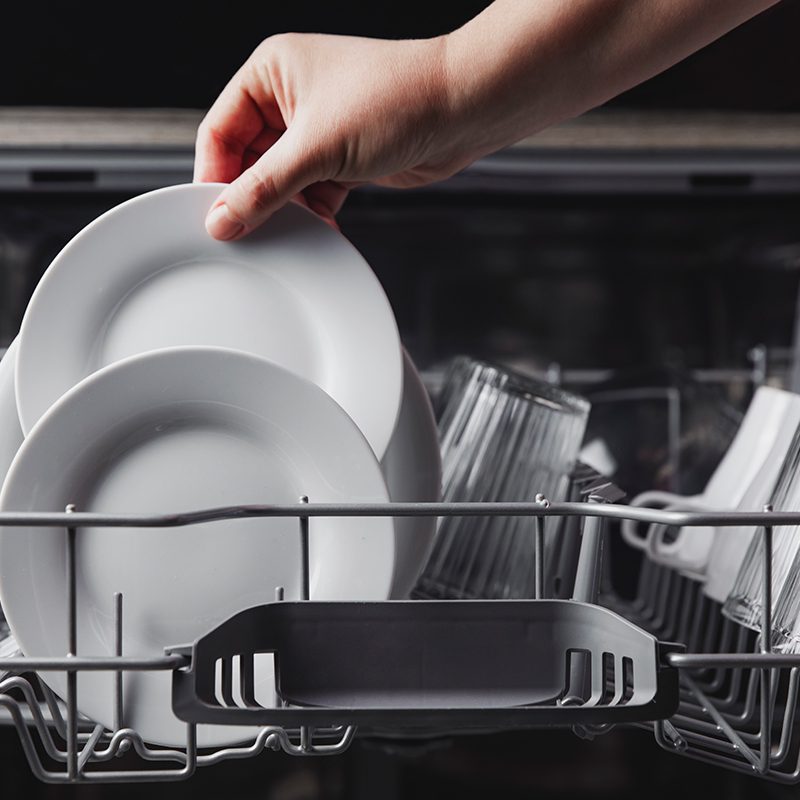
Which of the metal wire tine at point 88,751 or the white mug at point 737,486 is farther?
the white mug at point 737,486

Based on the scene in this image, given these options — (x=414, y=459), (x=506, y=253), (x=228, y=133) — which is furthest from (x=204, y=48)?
(x=414, y=459)

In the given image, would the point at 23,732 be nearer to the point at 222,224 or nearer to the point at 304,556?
the point at 304,556

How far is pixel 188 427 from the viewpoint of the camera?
0.49 m

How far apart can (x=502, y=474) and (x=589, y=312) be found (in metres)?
0.44

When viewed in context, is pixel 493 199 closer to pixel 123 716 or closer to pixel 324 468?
pixel 324 468

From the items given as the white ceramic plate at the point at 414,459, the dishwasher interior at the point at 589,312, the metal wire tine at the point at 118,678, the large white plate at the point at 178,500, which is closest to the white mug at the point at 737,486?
the dishwasher interior at the point at 589,312

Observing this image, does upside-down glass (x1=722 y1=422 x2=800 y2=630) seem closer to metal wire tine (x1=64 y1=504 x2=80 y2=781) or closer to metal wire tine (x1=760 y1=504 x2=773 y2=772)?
metal wire tine (x1=760 y1=504 x2=773 y2=772)

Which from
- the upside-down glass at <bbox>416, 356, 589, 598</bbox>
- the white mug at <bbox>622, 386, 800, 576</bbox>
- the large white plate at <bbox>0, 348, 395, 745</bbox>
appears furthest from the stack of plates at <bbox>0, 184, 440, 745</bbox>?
the white mug at <bbox>622, 386, 800, 576</bbox>

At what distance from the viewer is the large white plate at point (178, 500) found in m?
0.44

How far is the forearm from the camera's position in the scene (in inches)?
18.8

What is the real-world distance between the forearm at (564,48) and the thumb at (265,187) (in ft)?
0.31

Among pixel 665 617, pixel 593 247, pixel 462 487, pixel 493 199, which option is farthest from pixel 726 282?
pixel 462 487

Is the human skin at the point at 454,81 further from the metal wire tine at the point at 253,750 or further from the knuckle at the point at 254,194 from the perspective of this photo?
the metal wire tine at the point at 253,750

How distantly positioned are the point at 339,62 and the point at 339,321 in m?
0.16
